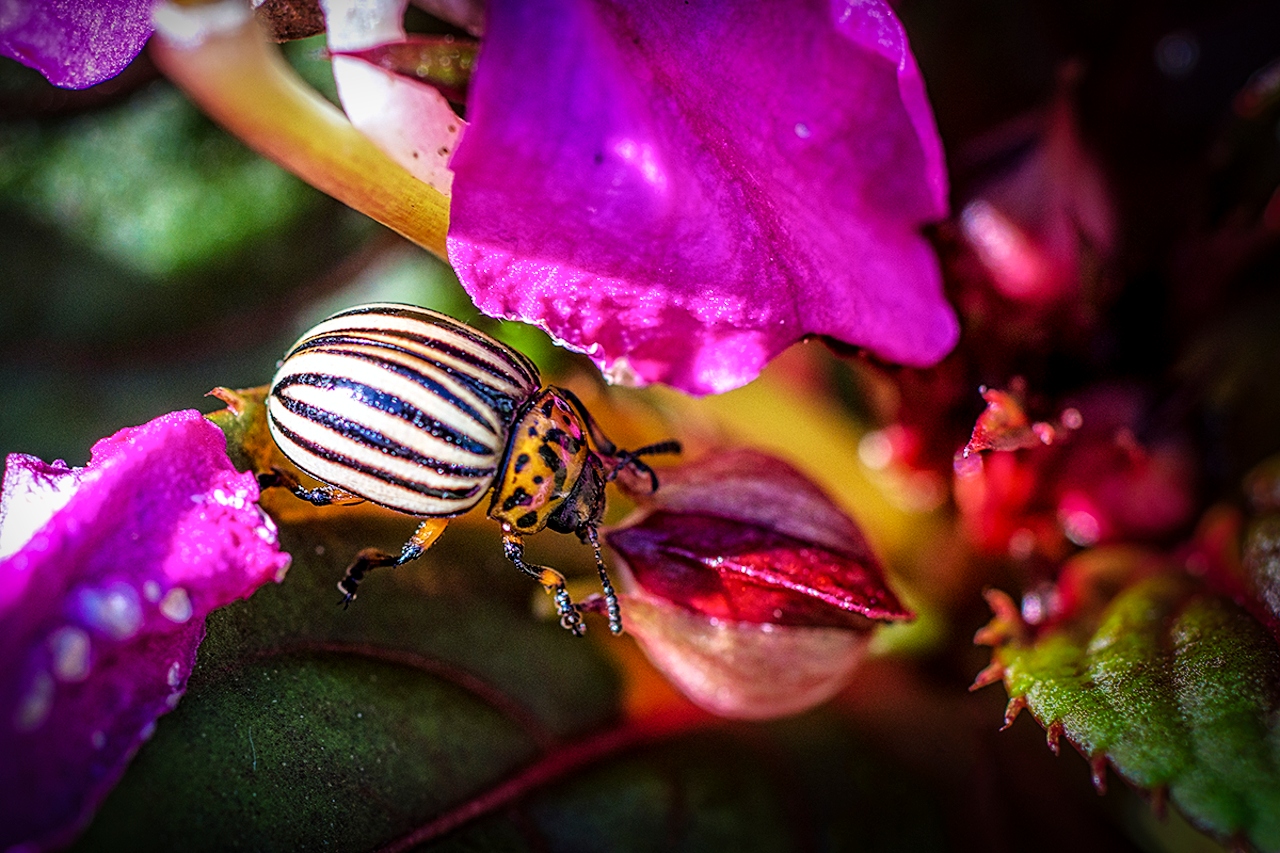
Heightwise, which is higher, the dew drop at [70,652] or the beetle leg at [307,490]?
the dew drop at [70,652]

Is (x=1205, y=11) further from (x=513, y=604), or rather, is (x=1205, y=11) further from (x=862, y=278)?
(x=513, y=604)

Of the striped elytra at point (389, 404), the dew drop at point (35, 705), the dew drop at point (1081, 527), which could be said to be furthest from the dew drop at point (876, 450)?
the dew drop at point (35, 705)

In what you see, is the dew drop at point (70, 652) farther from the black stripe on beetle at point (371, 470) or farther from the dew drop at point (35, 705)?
the black stripe on beetle at point (371, 470)

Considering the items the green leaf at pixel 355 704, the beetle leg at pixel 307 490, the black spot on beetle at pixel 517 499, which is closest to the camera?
the green leaf at pixel 355 704

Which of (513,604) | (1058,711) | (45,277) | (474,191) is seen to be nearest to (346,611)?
(513,604)

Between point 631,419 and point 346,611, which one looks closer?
point 346,611

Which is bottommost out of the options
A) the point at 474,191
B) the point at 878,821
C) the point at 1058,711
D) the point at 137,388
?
the point at 137,388
